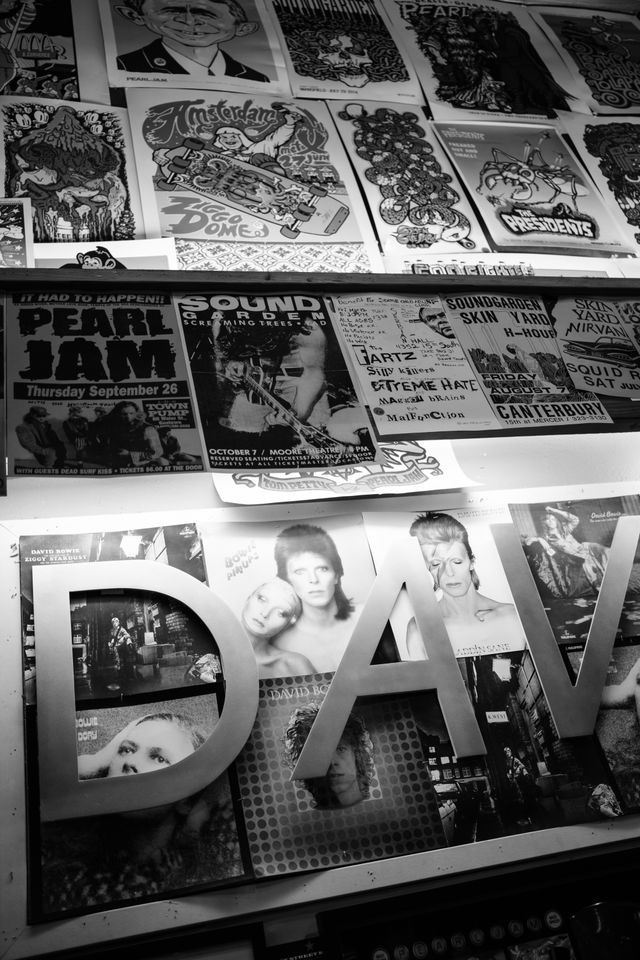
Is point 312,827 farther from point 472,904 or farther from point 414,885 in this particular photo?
point 472,904

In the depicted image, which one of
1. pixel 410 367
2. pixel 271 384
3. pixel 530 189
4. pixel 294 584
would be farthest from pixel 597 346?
pixel 294 584

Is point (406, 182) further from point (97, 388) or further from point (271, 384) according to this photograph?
point (97, 388)

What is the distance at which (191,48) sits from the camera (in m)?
2.63

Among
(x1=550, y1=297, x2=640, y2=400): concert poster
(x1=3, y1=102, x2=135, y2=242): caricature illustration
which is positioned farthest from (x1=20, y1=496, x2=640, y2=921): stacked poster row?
(x1=3, y1=102, x2=135, y2=242): caricature illustration

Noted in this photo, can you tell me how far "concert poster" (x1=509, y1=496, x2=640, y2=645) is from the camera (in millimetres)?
1980

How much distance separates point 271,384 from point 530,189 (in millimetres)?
1199

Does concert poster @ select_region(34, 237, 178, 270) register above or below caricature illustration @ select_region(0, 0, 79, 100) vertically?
below

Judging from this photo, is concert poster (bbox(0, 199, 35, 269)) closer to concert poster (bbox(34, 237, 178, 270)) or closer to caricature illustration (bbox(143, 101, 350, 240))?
concert poster (bbox(34, 237, 178, 270))

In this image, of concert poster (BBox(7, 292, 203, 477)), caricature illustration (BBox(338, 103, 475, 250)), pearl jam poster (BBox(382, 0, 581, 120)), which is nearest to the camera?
concert poster (BBox(7, 292, 203, 477))

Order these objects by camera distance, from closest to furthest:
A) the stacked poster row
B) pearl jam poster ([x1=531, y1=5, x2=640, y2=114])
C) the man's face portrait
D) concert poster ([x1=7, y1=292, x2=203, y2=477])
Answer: the stacked poster row
concert poster ([x1=7, y1=292, x2=203, y2=477])
the man's face portrait
pearl jam poster ([x1=531, y1=5, x2=640, y2=114])

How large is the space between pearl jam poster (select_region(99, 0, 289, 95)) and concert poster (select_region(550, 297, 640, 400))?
1.16m

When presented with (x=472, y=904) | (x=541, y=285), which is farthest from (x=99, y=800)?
(x=541, y=285)

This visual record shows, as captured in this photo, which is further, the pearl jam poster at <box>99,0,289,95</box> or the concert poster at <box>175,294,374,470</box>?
the pearl jam poster at <box>99,0,289,95</box>

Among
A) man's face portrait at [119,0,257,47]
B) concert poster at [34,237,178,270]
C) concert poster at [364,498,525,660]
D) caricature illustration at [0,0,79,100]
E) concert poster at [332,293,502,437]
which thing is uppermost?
man's face portrait at [119,0,257,47]
